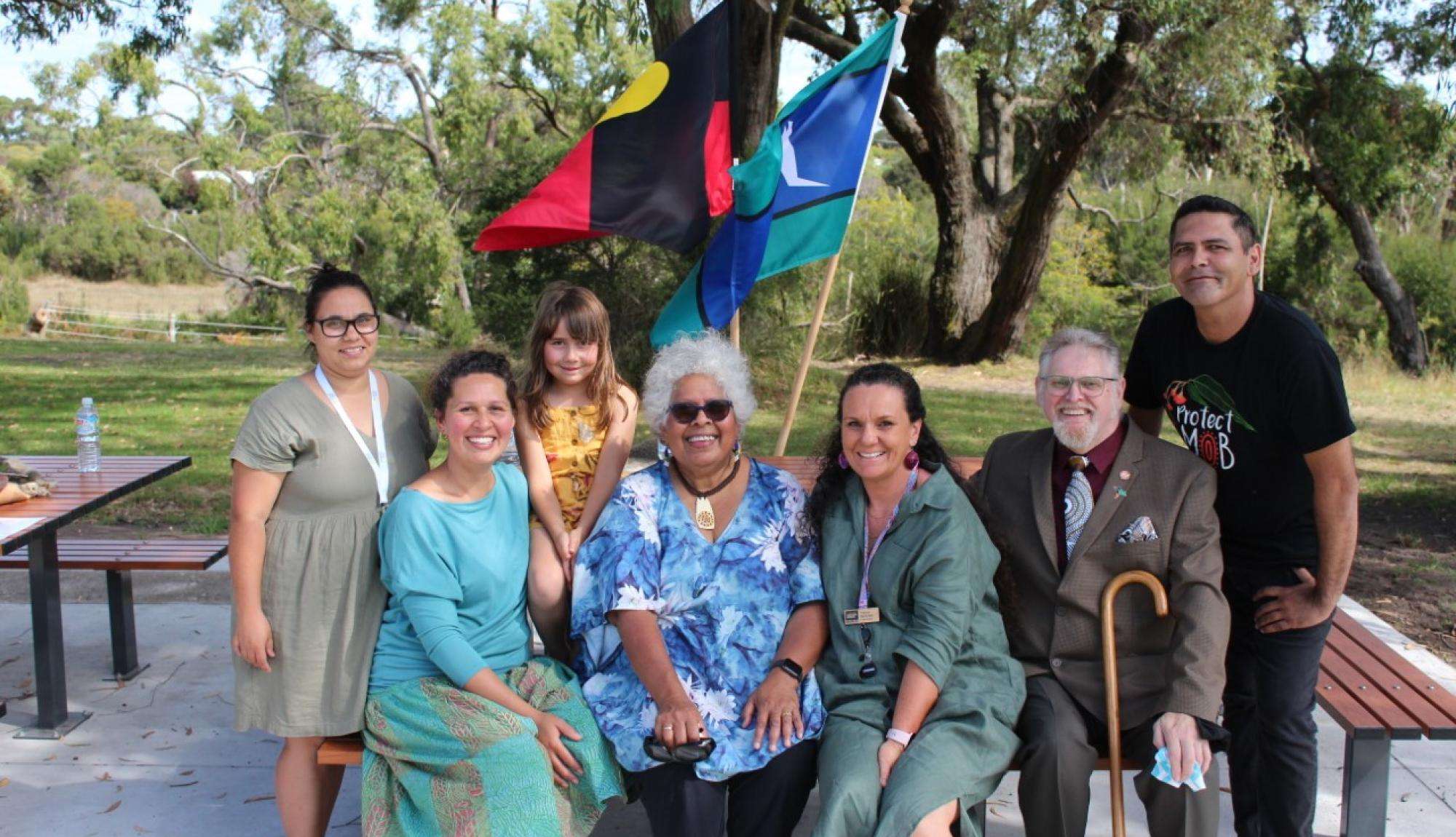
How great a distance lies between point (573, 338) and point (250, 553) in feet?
3.65

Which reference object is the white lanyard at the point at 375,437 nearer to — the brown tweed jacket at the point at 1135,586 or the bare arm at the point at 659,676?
the bare arm at the point at 659,676

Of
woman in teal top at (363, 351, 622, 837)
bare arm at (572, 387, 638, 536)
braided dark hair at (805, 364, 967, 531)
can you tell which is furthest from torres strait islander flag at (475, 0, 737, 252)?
braided dark hair at (805, 364, 967, 531)

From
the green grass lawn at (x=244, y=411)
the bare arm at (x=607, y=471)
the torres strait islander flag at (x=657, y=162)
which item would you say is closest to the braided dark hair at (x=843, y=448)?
the bare arm at (x=607, y=471)

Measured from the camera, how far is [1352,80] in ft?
56.0

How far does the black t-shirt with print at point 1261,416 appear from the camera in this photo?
3.08 metres

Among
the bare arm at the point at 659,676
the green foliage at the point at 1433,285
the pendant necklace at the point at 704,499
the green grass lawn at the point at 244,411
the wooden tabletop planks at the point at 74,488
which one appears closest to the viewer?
the bare arm at the point at 659,676

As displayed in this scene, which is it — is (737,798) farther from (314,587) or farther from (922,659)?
(314,587)

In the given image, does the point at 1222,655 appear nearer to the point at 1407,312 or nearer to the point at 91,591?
the point at 91,591

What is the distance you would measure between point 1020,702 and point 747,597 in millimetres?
789

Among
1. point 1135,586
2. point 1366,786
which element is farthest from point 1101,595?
point 1366,786

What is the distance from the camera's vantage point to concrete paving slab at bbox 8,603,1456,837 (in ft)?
12.2

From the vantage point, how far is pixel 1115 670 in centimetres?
314

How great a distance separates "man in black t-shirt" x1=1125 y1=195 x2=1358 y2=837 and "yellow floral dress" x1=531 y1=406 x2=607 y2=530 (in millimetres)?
1762

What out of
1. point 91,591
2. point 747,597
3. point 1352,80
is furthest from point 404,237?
point 747,597
